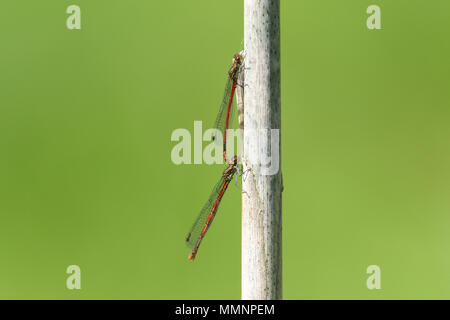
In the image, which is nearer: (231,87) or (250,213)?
(250,213)

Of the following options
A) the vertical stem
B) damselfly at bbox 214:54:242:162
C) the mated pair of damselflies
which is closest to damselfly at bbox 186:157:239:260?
the mated pair of damselflies

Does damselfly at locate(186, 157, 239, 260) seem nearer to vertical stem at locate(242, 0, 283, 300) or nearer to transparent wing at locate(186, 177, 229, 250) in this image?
transparent wing at locate(186, 177, 229, 250)

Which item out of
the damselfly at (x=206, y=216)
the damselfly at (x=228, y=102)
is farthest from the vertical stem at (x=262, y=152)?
the damselfly at (x=206, y=216)

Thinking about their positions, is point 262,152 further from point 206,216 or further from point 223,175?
point 206,216

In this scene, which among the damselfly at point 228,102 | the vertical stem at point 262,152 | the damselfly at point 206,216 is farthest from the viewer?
the damselfly at point 206,216

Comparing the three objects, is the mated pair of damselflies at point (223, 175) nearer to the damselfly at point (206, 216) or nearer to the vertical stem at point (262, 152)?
the damselfly at point (206, 216)

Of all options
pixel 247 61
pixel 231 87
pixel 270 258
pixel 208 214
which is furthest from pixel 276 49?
pixel 208 214
